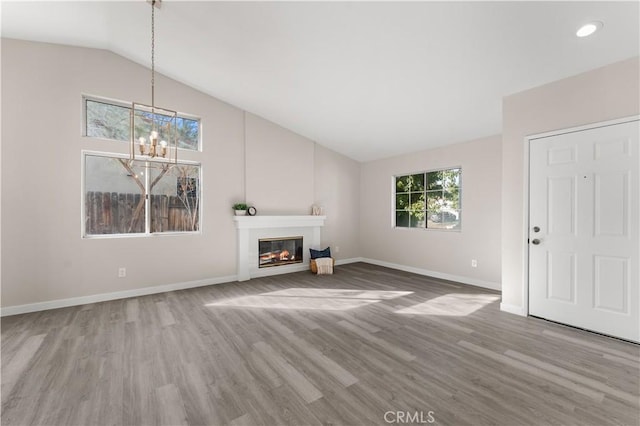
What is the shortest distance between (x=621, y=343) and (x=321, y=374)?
9.30 feet

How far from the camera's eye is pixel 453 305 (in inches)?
140

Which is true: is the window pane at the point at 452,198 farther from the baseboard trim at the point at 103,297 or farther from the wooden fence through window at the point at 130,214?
the wooden fence through window at the point at 130,214

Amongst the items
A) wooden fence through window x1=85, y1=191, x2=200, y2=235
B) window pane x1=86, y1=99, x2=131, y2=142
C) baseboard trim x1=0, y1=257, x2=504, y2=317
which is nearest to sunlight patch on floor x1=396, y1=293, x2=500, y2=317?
baseboard trim x1=0, y1=257, x2=504, y2=317

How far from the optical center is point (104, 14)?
10.1ft

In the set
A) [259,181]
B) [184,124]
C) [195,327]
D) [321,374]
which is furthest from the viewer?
[259,181]

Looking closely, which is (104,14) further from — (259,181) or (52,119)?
→ (259,181)

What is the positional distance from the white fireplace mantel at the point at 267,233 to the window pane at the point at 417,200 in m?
1.88

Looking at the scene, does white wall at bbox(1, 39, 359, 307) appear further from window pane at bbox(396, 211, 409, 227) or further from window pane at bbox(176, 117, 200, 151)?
window pane at bbox(396, 211, 409, 227)

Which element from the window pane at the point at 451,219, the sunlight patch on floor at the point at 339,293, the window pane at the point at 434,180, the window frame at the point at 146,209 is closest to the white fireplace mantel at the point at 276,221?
the window frame at the point at 146,209

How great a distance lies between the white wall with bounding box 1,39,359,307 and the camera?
332cm

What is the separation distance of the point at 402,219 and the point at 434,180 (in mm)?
1063

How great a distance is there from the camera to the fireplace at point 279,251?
17.3 feet

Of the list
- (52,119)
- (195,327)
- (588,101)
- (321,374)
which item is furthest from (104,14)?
(588,101)

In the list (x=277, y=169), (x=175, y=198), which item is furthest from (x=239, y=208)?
(x=277, y=169)
